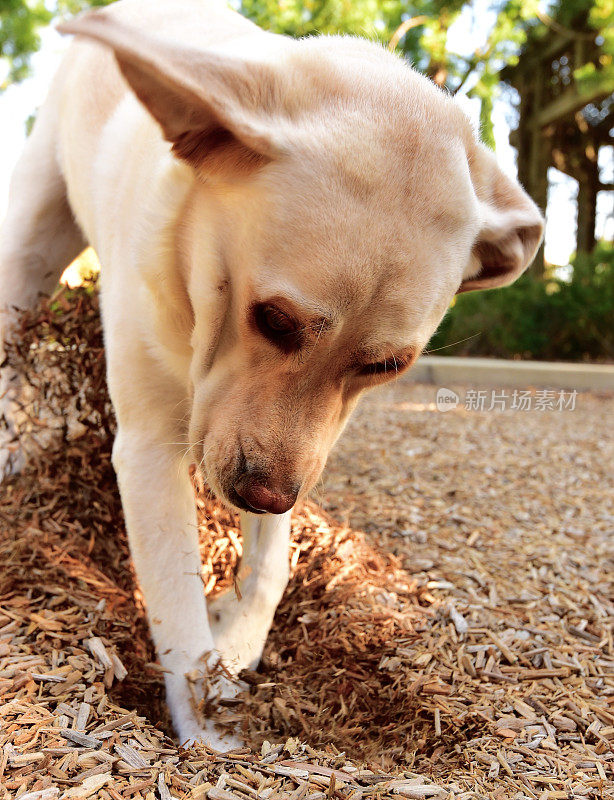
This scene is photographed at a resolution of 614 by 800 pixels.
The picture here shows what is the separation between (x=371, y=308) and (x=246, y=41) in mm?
1046

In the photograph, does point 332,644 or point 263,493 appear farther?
point 332,644

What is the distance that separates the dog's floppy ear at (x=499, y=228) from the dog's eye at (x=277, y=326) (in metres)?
0.71

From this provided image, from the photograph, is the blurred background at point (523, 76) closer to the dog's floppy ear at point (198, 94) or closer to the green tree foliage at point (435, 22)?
the green tree foliage at point (435, 22)

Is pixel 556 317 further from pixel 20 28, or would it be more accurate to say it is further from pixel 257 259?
pixel 20 28

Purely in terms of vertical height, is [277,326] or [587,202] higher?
[277,326]

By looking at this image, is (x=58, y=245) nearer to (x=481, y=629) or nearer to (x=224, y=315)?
(x=224, y=315)

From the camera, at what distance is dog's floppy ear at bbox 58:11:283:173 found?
1.47 metres

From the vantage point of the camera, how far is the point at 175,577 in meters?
2.21

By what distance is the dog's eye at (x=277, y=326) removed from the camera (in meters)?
1.70

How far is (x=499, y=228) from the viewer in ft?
7.09

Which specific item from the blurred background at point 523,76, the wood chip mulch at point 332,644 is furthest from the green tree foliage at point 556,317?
the wood chip mulch at point 332,644

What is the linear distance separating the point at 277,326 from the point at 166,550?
86 centimetres

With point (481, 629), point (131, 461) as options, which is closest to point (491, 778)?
point (481, 629)

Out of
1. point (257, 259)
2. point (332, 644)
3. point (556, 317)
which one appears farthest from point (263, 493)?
point (556, 317)
